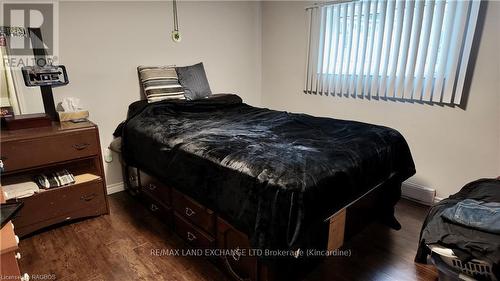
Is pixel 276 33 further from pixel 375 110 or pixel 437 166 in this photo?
pixel 437 166

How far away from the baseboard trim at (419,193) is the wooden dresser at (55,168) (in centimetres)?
253

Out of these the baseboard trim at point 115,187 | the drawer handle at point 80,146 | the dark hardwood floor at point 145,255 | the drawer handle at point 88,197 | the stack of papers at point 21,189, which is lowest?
the dark hardwood floor at point 145,255

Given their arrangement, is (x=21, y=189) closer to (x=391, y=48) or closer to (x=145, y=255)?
(x=145, y=255)

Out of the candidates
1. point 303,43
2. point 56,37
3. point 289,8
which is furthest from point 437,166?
point 56,37

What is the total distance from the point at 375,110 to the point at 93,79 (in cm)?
251

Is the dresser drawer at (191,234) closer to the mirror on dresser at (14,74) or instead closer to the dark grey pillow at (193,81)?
the dark grey pillow at (193,81)

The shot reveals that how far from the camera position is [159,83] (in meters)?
2.59

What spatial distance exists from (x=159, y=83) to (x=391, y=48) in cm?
203

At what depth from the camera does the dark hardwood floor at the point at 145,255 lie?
5.45 feet

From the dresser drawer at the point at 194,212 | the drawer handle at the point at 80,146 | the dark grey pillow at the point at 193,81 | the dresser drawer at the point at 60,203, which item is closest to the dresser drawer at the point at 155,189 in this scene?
the dresser drawer at the point at 194,212

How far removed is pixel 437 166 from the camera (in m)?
2.39

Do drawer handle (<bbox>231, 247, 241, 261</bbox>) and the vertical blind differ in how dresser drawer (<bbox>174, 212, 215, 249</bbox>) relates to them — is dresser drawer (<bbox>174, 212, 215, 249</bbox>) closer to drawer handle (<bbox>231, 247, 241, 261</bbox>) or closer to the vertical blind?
drawer handle (<bbox>231, 247, 241, 261</bbox>)

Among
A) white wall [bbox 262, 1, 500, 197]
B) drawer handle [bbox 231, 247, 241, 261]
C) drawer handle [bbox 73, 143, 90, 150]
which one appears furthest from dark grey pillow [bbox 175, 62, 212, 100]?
drawer handle [bbox 231, 247, 241, 261]

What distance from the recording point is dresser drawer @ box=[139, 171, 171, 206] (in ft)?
6.68
